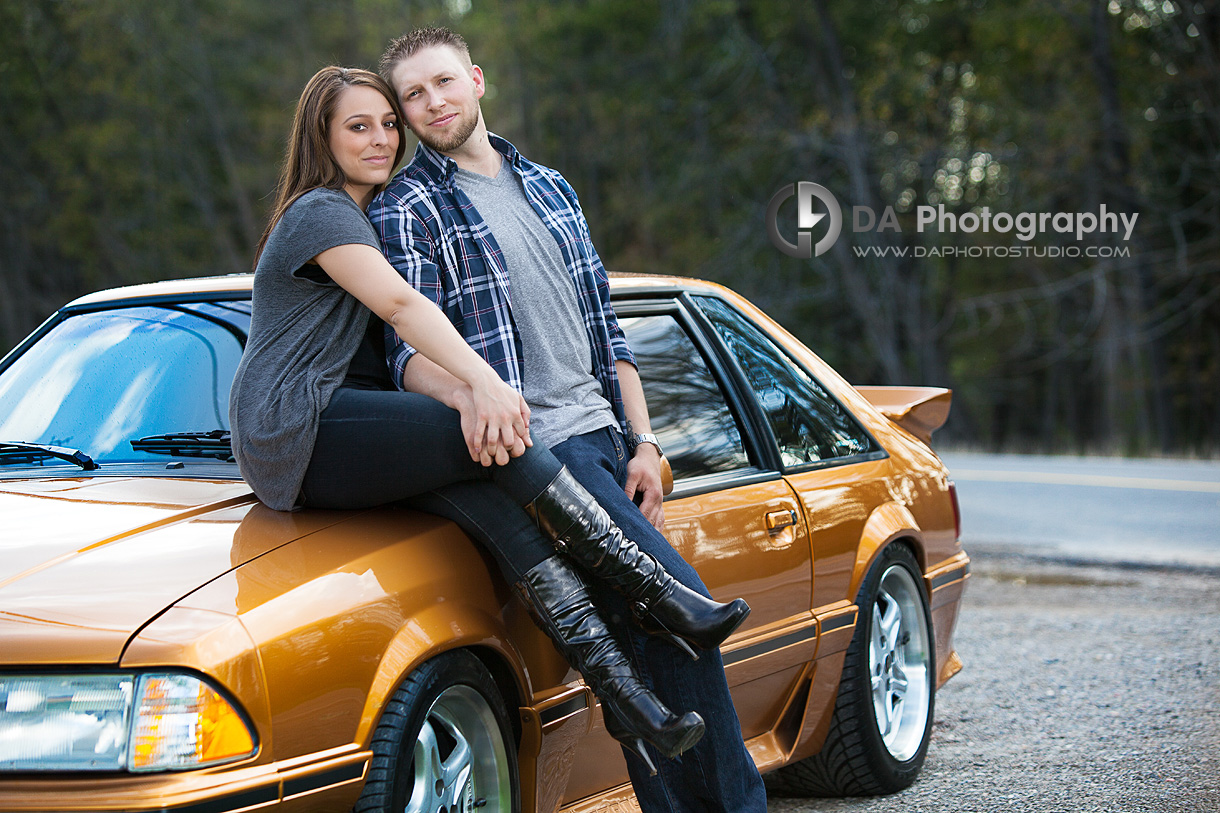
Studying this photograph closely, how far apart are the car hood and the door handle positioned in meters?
1.46

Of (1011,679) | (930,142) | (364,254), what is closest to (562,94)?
(930,142)

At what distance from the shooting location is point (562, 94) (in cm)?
3566

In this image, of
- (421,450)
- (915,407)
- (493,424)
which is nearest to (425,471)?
(421,450)

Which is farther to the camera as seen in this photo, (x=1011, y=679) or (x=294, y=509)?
(x=1011, y=679)

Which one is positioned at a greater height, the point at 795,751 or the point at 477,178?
the point at 477,178

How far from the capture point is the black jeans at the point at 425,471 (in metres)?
2.51

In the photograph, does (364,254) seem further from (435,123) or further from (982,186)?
(982,186)

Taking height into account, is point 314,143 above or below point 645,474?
above

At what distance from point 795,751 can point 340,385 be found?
6.21 feet

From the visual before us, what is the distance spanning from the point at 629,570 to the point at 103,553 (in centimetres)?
102

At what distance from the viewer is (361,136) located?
289cm

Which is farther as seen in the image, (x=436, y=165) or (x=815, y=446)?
(x=815, y=446)

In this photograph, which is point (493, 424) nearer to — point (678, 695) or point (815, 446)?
point (678, 695)

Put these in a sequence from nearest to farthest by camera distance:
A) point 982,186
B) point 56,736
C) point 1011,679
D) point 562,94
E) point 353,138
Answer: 1. point 56,736
2. point 353,138
3. point 1011,679
4. point 982,186
5. point 562,94
